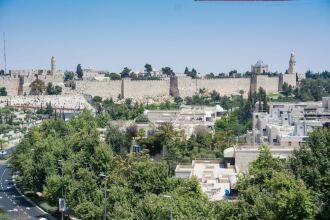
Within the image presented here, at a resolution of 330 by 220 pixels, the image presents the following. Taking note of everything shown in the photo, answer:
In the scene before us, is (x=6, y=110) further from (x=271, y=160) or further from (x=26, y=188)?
(x=271, y=160)

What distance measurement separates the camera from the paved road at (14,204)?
1913 cm

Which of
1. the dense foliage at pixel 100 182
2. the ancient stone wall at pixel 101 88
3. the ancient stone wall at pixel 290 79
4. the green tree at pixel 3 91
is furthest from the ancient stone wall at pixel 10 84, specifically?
the dense foliage at pixel 100 182

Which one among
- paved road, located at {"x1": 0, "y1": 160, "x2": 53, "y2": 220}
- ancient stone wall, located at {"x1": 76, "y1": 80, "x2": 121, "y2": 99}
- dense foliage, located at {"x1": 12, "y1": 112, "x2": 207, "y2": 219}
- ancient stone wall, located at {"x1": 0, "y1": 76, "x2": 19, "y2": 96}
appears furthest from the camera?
ancient stone wall, located at {"x1": 76, "y1": 80, "x2": 121, "y2": 99}

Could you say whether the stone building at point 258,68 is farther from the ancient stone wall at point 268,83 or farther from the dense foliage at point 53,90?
the dense foliage at point 53,90

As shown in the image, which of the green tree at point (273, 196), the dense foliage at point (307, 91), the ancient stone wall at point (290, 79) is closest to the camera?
the green tree at point (273, 196)

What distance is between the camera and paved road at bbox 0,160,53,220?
62.8 ft

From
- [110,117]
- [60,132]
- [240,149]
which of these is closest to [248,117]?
[110,117]

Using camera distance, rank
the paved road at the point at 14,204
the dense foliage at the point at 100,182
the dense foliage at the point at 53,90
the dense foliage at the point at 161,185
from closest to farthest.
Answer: the dense foliage at the point at 161,185
the dense foliage at the point at 100,182
the paved road at the point at 14,204
the dense foliage at the point at 53,90

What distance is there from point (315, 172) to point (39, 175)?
10083 millimetres

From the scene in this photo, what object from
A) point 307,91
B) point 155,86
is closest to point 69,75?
point 155,86

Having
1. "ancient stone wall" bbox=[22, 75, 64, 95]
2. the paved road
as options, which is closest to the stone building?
"ancient stone wall" bbox=[22, 75, 64, 95]

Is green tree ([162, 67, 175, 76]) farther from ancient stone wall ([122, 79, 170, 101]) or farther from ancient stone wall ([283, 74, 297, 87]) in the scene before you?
ancient stone wall ([283, 74, 297, 87])

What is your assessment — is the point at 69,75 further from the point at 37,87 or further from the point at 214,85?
the point at 214,85

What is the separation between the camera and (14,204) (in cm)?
2103
